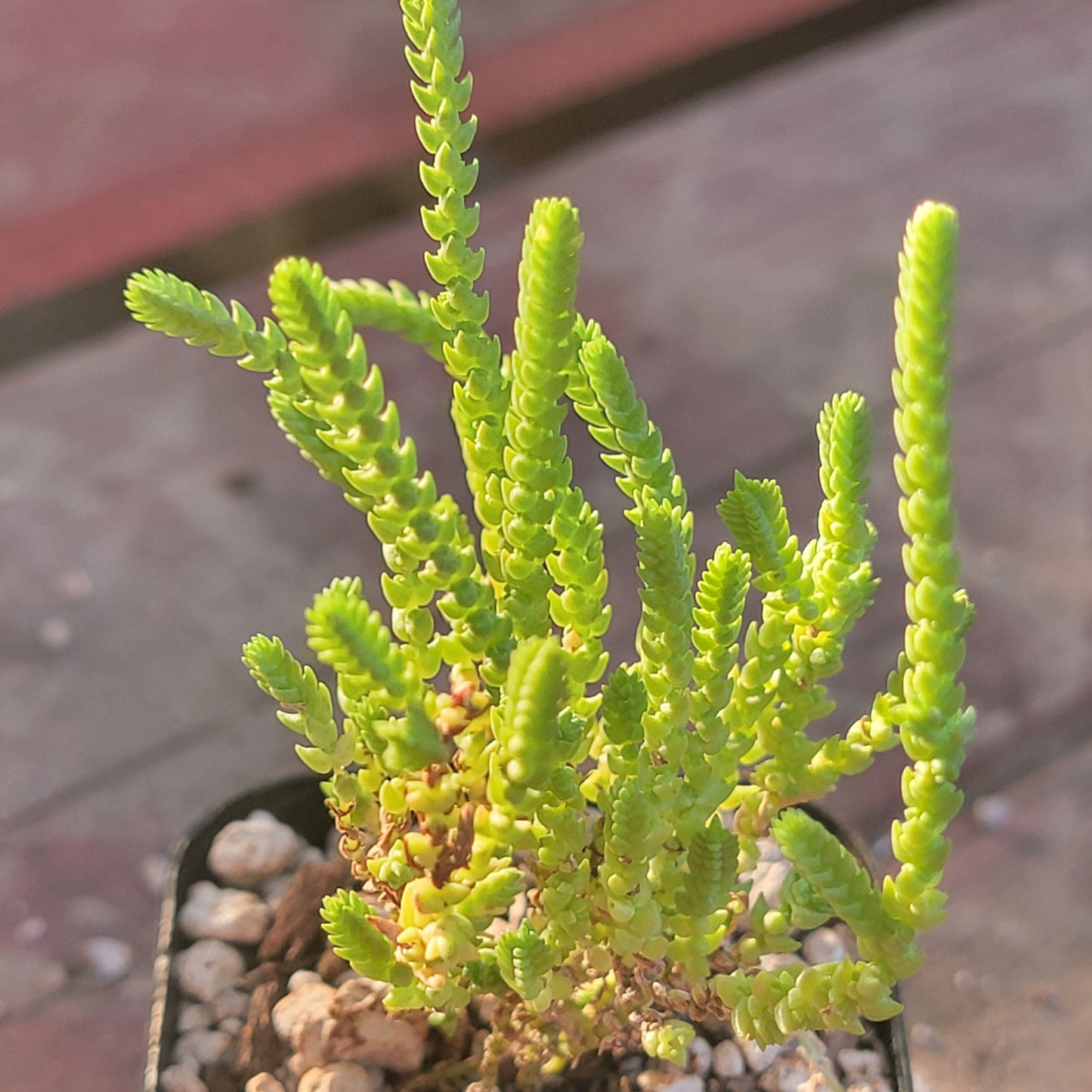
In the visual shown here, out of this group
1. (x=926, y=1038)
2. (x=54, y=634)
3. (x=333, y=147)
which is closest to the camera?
(x=926, y=1038)

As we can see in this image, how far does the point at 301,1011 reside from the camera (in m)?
0.41

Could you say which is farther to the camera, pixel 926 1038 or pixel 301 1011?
pixel 926 1038

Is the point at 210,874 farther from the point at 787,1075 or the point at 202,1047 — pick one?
the point at 787,1075

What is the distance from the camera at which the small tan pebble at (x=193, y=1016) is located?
1.38ft

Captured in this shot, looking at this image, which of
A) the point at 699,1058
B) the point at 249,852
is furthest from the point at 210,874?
the point at 699,1058

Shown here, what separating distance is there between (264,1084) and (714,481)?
53cm

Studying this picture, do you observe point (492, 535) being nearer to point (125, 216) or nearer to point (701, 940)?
point (701, 940)

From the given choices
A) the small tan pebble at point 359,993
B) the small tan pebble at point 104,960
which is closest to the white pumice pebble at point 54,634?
the small tan pebble at point 104,960

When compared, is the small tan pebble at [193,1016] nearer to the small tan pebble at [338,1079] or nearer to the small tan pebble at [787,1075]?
the small tan pebble at [338,1079]

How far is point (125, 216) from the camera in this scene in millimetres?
1043

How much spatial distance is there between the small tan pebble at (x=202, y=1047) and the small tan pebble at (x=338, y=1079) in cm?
4

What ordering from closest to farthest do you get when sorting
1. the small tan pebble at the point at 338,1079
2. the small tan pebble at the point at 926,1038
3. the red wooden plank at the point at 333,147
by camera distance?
the small tan pebble at the point at 338,1079 → the small tan pebble at the point at 926,1038 → the red wooden plank at the point at 333,147

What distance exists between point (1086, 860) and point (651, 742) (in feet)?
1.41

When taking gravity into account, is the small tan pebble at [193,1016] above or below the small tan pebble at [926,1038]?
above
